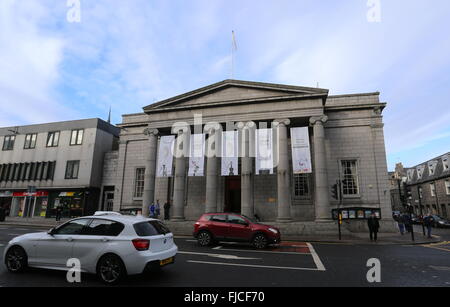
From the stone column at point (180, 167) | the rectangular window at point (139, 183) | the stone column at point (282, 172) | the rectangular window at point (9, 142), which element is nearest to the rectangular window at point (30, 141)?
the rectangular window at point (9, 142)

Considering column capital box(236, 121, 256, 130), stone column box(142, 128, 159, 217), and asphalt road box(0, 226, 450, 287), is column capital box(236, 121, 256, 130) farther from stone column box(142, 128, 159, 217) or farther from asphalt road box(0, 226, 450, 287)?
asphalt road box(0, 226, 450, 287)

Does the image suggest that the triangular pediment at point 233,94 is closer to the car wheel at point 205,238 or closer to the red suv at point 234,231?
the red suv at point 234,231

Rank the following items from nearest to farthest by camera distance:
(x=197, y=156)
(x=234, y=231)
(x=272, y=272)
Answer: (x=272, y=272), (x=234, y=231), (x=197, y=156)

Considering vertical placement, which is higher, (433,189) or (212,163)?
(212,163)

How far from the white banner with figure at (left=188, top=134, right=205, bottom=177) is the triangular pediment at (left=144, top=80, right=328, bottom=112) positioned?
2.96m

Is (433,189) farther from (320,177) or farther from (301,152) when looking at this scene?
(301,152)

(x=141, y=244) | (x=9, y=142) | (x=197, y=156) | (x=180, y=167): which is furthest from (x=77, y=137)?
(x=141, y=244)

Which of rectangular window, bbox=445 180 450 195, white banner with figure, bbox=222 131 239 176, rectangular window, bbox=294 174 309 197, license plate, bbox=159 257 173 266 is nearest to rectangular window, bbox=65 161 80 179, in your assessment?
white banner with figure, bbox=222 131 239 176

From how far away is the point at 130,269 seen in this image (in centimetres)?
575

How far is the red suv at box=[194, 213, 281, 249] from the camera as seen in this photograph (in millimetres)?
11835

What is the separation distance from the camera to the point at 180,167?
2197 centimetres

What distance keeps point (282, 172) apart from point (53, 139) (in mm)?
29199
